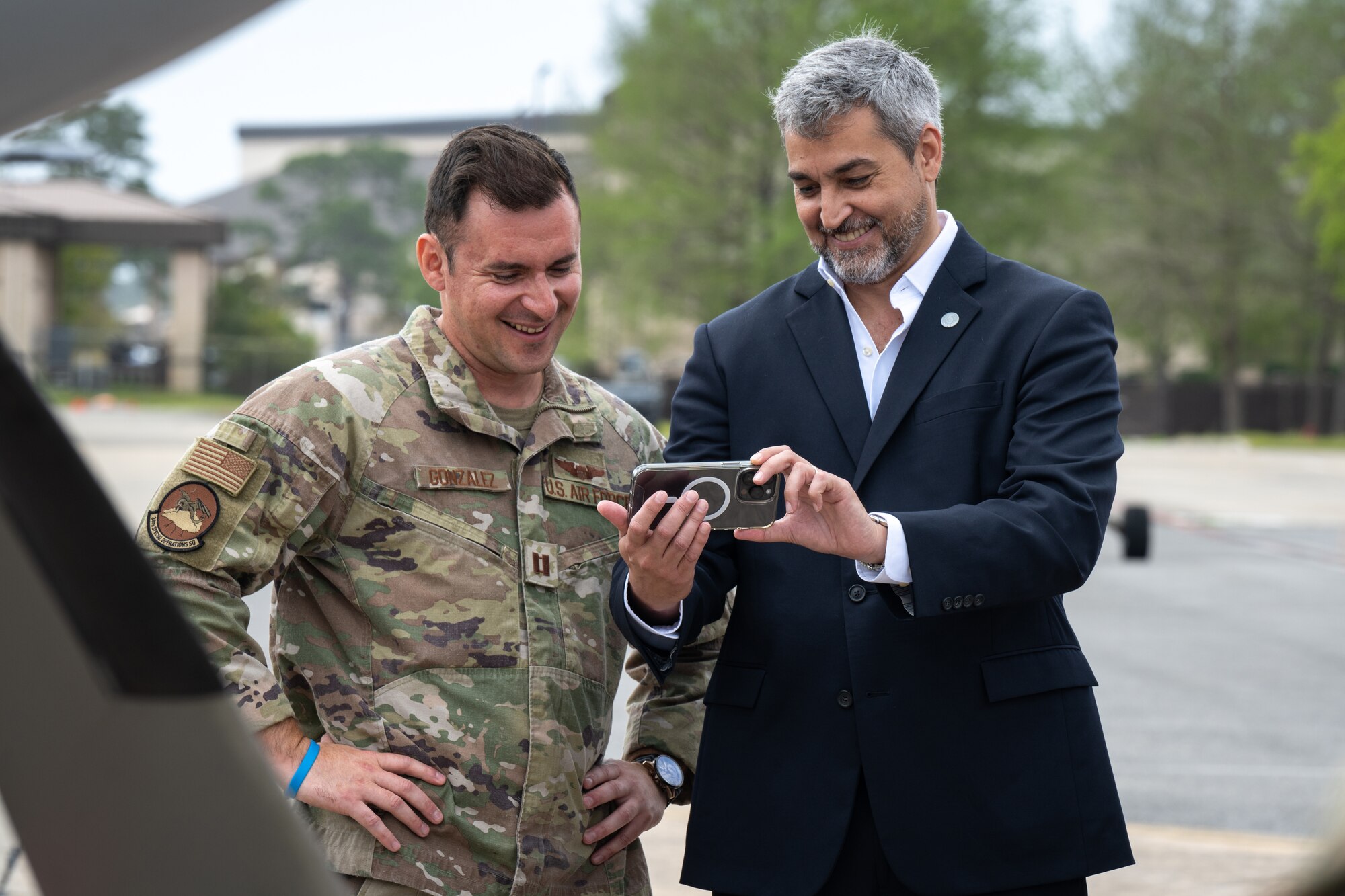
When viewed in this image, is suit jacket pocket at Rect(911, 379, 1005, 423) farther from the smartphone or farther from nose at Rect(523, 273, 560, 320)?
nose at Rect(523, 273, 560, 320)

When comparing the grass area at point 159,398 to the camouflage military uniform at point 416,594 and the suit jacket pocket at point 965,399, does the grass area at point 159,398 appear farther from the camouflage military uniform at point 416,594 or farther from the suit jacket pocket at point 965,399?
the suit jacket pocket at point 965,399

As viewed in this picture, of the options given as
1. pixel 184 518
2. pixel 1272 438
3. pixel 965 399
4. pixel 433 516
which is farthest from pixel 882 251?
pixel 1272 438

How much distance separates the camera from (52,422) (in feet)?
2.39

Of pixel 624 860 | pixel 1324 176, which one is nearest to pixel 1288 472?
pixel 1324 176

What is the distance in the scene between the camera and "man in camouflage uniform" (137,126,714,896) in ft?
7.27

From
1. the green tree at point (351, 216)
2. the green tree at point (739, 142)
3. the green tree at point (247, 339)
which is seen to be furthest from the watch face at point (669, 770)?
the green tree at point (351, 216)

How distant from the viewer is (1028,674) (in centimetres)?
218

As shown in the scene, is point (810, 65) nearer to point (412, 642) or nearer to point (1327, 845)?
point (412, 642)

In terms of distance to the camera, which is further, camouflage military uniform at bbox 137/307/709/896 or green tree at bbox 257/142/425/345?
green tree at bbox 257/142/425/345

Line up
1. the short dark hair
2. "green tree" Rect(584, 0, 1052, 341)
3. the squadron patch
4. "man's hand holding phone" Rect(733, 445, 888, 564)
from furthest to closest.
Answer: "green tree" Rect(584, 0, 1052, 341)
the short dark hair
the squadron patch
"man's hand holding phone" Rect(733, 445, 888, 564)

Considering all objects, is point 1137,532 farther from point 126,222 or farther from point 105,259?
point 105,259

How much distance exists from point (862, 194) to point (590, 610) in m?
0.86

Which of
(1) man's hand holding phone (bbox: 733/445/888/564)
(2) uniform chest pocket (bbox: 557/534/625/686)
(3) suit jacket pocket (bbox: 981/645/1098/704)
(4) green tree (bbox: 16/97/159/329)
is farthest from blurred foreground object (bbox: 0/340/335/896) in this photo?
(4) green tree (bbox: 16/97/159/329)

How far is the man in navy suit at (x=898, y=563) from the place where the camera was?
2.08 metres
